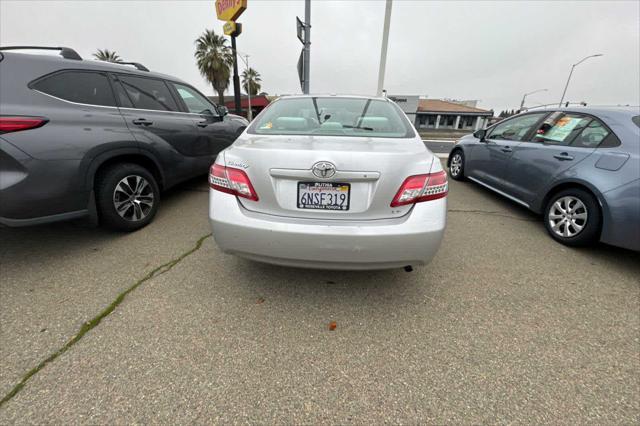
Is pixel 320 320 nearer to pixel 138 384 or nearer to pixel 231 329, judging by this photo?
pixel 231 329

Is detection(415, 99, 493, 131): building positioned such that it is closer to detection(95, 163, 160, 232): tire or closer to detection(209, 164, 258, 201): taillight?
detection(95, 163, 160, 232): tire

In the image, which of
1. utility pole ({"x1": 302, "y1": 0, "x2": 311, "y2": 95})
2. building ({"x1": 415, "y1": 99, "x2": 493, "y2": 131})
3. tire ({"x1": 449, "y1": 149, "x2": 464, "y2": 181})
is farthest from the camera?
building ({"x1": 415, "y1": 99, "x2": 493, "y2": 131})

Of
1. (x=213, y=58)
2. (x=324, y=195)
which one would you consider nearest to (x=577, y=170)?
(x=324, y=195)

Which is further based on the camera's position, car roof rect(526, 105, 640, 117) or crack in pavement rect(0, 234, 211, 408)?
car roof rect(526, 105, 640, 117)

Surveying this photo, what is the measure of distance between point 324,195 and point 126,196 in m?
2.52

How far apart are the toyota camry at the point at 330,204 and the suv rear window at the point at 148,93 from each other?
2.35 meters

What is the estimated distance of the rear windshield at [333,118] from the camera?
2298mm

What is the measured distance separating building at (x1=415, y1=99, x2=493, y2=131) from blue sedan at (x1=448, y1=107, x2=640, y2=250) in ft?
142

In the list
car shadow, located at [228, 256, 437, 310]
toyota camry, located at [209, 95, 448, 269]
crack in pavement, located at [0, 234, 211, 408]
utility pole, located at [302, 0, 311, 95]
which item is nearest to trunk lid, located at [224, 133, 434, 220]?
toyota camry, located at [209, 95, 448, 269]

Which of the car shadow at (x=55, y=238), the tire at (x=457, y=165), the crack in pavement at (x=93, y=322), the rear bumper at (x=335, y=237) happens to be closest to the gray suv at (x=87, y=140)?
the car shadow at (x=55, y=238)

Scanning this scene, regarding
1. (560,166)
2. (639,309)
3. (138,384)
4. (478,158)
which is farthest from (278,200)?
(478,158)

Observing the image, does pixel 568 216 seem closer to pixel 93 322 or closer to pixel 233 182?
pixel 233 182

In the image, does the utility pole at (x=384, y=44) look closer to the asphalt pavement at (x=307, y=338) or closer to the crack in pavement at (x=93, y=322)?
the asphalt pavement at (x=307, y=338)

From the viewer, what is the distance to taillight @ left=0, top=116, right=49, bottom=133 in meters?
2.11
